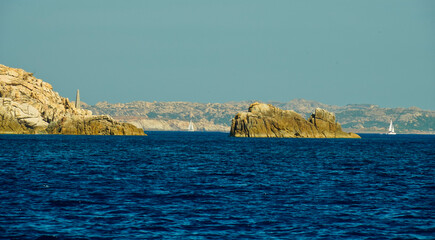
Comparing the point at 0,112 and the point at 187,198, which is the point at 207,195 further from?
the point at 0,112

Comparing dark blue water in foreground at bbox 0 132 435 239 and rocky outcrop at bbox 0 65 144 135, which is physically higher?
rocky outcrop at bbox 0 65 144 135

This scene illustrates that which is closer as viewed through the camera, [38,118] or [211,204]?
[211,204]

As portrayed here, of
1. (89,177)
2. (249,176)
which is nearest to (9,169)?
(89,177)

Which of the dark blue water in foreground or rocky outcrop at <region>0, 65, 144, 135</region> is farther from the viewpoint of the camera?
rocky outcrop at <region>0, 65, 144, 135</region>

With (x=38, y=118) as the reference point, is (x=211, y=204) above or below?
below

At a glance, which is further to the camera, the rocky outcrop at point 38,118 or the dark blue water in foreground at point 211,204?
the rocky outcrop at point 38,118

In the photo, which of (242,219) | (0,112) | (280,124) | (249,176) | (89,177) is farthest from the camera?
(280,124)

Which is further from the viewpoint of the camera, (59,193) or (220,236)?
(59,193)

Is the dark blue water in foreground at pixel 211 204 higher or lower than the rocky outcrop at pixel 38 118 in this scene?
lower

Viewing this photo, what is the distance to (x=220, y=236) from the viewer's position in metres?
25.5

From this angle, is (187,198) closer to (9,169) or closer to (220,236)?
(220,236)

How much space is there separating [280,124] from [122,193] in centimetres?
16460

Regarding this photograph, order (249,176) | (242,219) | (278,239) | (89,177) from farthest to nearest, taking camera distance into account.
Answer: (249,176)
(89,177)
(242,219)
(278,239)

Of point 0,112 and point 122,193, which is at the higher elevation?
point 0,112
